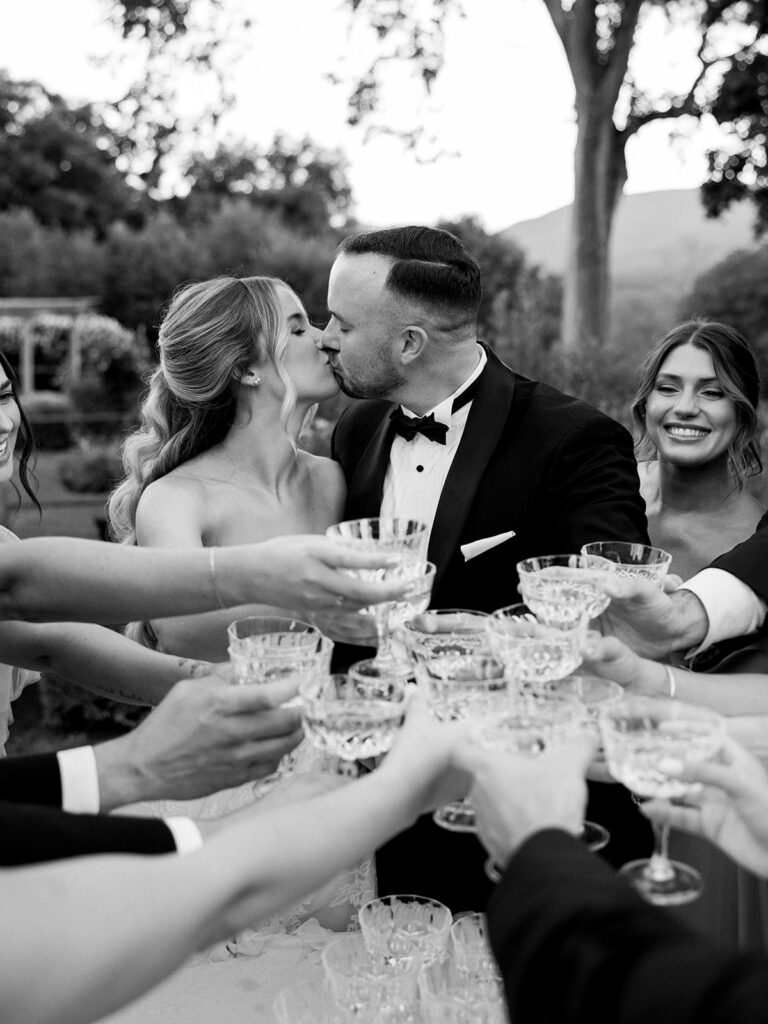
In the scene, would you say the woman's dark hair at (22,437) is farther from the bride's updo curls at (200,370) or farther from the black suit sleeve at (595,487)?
the black suit sleeve at (595,487)

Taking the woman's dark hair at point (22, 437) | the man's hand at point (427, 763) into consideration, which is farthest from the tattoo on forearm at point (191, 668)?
the man's hand at point (427, 763)

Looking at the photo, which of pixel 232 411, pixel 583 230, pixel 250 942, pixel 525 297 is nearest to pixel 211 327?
pixel 232 411

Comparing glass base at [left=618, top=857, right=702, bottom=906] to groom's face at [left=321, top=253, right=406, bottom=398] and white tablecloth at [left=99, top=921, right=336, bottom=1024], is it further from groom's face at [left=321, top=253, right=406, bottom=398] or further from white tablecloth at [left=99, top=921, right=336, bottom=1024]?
groom's face at [left=321, top=253, right=406, bottom=398]

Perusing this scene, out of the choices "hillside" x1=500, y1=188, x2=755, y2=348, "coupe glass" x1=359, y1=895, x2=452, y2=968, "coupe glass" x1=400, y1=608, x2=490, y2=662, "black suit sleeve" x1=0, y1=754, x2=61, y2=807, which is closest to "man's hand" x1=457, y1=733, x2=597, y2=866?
"coupe glass" x1=400, y1=608, x2=490, y2=662

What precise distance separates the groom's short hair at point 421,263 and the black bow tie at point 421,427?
1.65ft

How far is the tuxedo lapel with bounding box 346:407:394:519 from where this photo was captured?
4.14 meters

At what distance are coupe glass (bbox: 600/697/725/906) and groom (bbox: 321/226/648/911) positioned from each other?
1.52m

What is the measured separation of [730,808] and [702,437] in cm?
283

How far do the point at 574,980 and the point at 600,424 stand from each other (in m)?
2.69

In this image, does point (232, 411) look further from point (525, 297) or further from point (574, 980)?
point (525, 297)

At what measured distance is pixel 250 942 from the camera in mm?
3234

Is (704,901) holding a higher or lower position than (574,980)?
lower

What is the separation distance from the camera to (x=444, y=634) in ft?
7.52

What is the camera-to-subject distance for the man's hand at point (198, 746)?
7.00 ft
